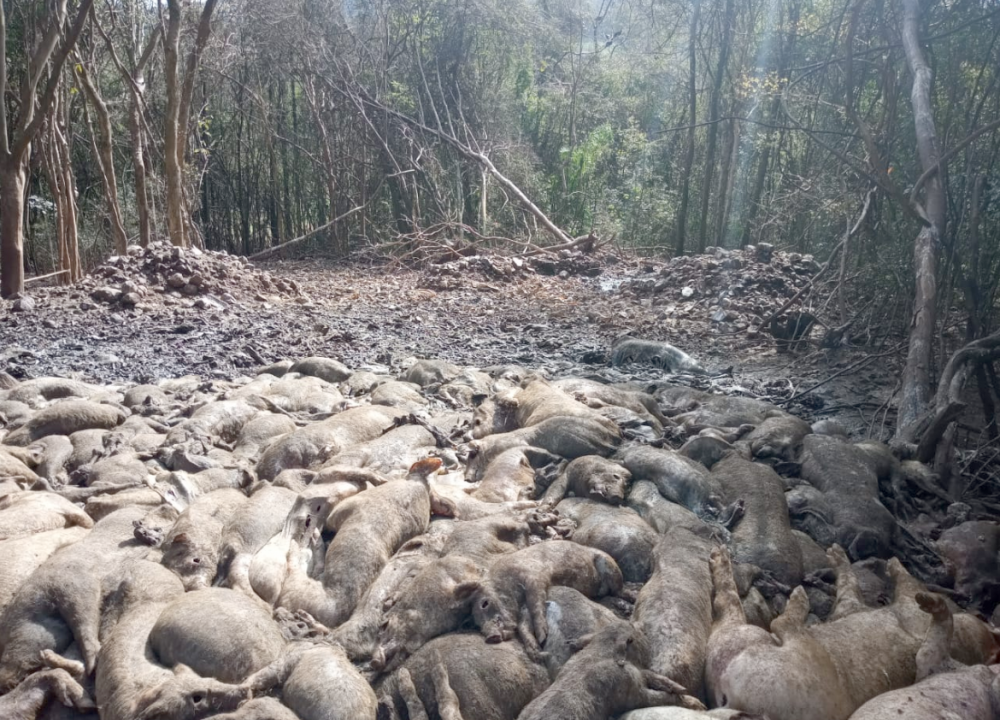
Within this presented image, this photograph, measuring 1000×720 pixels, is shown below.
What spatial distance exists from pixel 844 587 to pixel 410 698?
238 centimetres

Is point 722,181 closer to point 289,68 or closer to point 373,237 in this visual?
Result: point 373,237

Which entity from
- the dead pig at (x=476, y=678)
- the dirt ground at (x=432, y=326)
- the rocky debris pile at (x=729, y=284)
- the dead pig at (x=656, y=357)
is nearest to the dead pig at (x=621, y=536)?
the dead pig at (x=476, y=678)

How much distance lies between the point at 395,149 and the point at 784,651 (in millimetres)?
19295

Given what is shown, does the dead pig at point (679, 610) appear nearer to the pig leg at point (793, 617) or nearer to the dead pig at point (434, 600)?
the pig leg at point (793, 617)

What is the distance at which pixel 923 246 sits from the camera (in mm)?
6969

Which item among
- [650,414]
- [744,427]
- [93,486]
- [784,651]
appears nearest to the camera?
[784,651]

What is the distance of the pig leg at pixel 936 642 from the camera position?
3771mm

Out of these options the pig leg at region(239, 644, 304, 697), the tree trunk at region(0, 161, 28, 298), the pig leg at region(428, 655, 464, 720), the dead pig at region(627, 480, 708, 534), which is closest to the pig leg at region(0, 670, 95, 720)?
the pig leg at region(239, 644, 304, 697)

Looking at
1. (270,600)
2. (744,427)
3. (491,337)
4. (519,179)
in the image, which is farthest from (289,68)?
(270,600)

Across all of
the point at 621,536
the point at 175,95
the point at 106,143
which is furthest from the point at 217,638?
the point at 106,143

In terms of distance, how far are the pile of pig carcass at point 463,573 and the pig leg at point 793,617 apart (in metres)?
0.02

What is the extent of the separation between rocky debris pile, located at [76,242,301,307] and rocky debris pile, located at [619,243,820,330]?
6161 millimetres

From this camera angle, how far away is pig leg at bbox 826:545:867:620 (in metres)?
4.40

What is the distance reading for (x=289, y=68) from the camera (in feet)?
71.4
